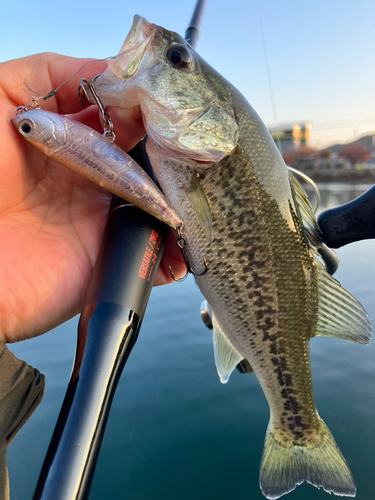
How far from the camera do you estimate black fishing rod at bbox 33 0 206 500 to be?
805 millimetres

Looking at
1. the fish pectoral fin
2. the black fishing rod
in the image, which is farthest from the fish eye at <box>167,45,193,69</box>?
the fish pectoral fin

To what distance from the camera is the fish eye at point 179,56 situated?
4.34ft

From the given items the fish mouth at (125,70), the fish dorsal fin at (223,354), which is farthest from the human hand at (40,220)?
the fish dorsal fin at (223,354)

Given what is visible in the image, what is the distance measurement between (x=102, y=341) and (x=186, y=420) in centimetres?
270

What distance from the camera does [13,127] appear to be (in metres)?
1.27

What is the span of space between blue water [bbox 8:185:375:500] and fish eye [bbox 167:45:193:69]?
268cm

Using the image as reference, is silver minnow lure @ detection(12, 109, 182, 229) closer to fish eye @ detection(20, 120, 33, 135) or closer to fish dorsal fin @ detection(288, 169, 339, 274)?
fish eye @ detection(20, 120, 33, 135)

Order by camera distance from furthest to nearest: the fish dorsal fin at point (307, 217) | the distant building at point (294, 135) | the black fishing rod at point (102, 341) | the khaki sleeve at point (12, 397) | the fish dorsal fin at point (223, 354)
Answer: the distant building at point (294, 135), the fish dorsal fin at point (223, 354), the fish dorsal fin at point (307, 217), the khaki sleeve at point (12, 397), the black fishing rod at point (102, 341)

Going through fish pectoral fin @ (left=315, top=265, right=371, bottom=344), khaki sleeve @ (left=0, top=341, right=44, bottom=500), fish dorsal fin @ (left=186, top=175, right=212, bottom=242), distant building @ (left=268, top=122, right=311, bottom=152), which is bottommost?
distant building @ (left=268, top=122, right=311, bottom=152)

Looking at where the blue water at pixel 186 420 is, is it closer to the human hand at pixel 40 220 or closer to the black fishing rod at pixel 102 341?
the human hand at pixel 40 220

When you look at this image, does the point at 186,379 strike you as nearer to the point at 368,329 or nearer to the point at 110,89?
the point at 368,329

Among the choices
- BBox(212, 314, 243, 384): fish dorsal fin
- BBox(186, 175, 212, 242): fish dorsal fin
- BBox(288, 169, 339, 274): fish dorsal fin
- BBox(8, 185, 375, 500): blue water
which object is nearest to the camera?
BBox(186, 175, 212, 242): fish dorsal fin

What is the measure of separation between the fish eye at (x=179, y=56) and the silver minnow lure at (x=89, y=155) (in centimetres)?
50

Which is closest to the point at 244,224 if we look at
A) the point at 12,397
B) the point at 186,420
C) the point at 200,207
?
the point at 200,207
